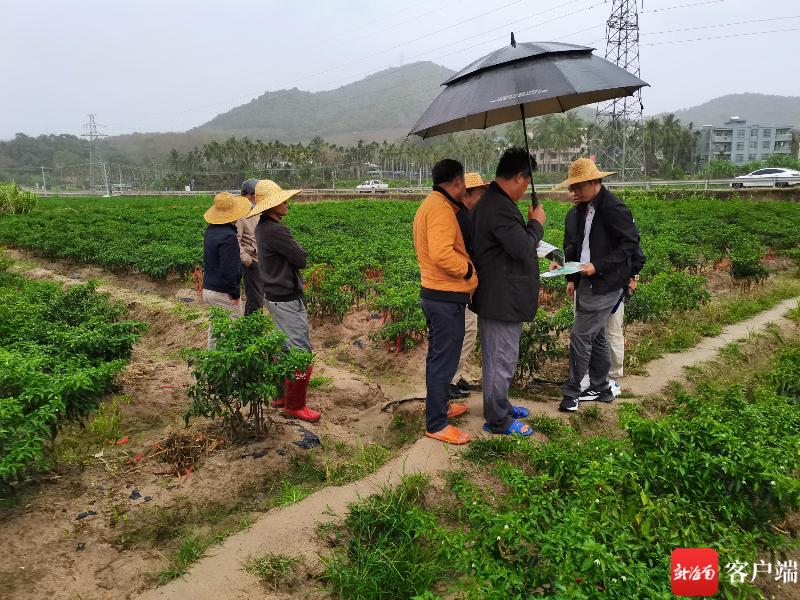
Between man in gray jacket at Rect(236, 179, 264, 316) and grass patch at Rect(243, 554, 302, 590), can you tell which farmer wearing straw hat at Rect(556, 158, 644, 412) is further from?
man in gray jacket at Rect(236, 179, 264, 316)

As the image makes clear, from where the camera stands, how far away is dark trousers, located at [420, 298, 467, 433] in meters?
4.12

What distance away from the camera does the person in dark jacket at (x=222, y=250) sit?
5457mm

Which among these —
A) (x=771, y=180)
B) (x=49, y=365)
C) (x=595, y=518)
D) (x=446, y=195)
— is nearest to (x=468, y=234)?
(x=446, y=195)

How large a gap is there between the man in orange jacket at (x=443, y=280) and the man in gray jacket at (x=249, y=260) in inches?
104

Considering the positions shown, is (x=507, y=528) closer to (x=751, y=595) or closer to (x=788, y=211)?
(x=751, y=595)

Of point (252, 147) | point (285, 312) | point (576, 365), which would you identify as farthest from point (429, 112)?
point (252, 147)

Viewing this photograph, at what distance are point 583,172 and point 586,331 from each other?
1401 millimetres

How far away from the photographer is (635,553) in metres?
2.41

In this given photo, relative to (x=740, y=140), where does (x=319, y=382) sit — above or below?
below

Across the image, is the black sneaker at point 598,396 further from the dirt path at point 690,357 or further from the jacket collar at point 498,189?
the jacket collar at point 498,189

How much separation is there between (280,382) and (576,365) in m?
2.64

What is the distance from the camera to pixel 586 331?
4.79 m

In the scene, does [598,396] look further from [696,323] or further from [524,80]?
[696,323]

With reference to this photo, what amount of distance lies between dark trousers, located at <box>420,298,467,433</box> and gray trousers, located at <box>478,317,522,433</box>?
0.80 ft
